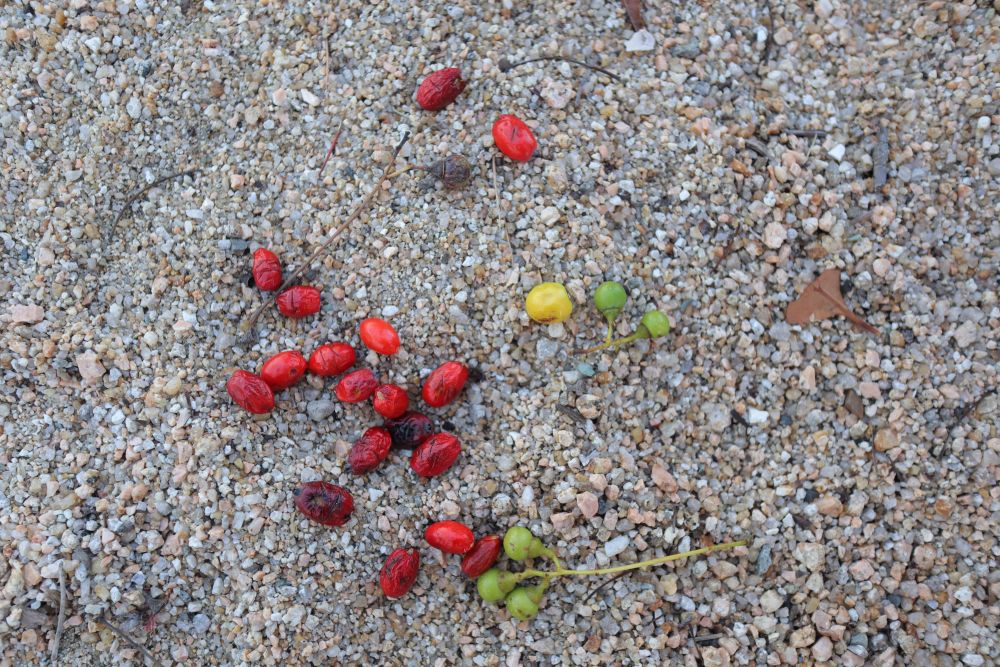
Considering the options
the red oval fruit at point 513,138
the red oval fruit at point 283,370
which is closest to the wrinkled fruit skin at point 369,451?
the red oval fruit at point 283,370

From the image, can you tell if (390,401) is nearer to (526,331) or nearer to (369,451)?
(369,451)

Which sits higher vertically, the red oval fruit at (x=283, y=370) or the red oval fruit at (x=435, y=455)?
the red oval fruit at (x=283, y=370)

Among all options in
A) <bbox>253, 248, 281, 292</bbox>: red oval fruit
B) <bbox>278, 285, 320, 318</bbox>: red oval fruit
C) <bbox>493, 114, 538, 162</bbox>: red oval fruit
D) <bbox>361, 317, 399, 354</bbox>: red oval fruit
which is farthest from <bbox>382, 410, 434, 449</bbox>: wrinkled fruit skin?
<bbox>493, 114, 538, 162</bbox>: red oval fruit

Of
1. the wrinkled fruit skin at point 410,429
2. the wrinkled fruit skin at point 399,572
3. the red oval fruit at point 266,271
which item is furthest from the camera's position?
the red oval fruit at point 266,271

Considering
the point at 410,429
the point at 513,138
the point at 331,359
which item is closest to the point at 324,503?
the point at 410,429

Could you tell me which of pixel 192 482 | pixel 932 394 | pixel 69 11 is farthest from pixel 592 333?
pixel 69 11

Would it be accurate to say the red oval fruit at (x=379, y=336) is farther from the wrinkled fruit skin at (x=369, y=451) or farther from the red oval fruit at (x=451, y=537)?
the red oval fruit at (x=451, y=537)

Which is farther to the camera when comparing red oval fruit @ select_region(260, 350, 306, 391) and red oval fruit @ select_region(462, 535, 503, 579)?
red oval fruit @ select_region(260, 350, 306, 391)

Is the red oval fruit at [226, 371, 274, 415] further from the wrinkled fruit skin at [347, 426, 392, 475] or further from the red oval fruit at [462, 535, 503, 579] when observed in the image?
the red oval fruit at [462, 535, 503, 579]
